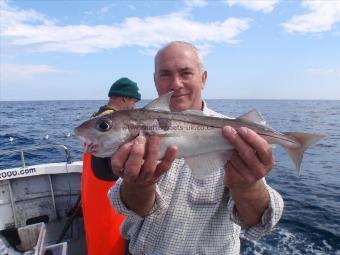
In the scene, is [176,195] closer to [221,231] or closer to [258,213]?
[221,231]

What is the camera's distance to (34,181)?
356 inches

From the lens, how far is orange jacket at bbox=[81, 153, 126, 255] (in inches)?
241

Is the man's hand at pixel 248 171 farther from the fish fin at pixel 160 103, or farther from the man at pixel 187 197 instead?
the fish fin at pixel 160 103

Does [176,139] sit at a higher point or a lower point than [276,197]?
higher

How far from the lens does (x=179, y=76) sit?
448 centimetres

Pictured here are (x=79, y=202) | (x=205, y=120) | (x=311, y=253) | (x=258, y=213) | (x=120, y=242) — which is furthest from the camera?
(x=311, y=253)

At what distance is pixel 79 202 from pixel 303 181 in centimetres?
1398

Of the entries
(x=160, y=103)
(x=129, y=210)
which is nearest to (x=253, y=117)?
(x=160, y=103)

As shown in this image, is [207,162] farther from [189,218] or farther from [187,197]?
[189,218]

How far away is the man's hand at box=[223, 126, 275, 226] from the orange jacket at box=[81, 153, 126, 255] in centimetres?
296

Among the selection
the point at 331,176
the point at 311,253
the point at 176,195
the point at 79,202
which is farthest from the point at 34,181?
the point at 331,176

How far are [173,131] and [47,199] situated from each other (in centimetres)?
689

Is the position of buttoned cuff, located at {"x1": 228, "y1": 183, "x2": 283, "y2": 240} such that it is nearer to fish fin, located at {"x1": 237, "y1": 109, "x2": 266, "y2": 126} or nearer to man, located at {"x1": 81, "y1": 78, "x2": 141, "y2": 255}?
fish fin, located at {"x1": 237, "y1": 109, "x2": 266, "y2": 126}

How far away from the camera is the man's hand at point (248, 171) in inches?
129
